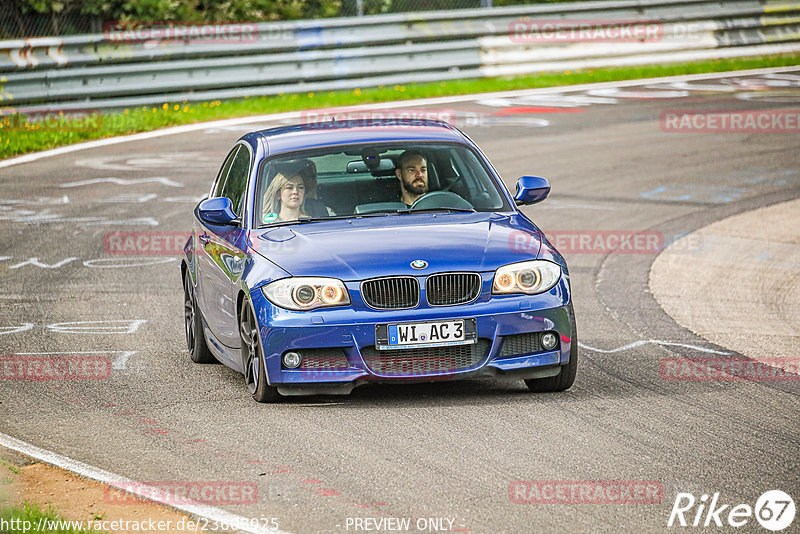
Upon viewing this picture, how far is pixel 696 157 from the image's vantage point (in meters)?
19.3

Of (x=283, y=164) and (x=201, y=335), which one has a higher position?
(x=283, y=164)

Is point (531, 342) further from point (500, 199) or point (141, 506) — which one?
point (141, 506)

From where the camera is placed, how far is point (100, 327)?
1023 centimetres

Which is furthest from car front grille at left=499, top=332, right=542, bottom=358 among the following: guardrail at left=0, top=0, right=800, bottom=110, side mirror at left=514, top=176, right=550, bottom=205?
guardrail at left=0, top=0, right=800, bottom=110

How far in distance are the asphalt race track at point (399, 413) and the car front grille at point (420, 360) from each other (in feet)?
0.75

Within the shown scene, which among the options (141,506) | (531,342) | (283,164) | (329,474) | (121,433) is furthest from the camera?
(283,164)

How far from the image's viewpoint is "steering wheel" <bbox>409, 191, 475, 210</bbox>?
27.7 feet

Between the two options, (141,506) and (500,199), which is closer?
(141,506)

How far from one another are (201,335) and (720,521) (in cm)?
458

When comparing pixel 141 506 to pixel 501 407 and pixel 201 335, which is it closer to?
pixel 501 407

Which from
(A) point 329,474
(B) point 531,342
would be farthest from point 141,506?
(B) point 531,342

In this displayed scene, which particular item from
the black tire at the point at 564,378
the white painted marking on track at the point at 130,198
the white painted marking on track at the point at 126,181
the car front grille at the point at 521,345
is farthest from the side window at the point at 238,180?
the white painted marking on track at the point at 126,181

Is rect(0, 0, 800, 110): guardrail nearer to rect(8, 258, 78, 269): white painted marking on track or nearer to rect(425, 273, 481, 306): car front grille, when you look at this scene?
rect(8, 258, 78, 269): white painted marking on track

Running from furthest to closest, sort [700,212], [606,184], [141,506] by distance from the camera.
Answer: [606,184] < [700,212] < [141,506]
